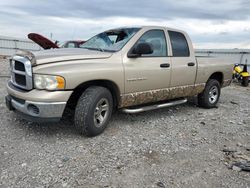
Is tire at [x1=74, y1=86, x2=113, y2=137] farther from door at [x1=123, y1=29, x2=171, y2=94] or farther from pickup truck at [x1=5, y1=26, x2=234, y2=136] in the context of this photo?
door at [x1=123, y1=29, x2=171, y2=94]

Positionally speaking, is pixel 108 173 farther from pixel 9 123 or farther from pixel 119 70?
pixel 9 123

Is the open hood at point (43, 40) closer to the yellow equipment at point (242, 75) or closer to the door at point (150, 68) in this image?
the door at point (150, 68)

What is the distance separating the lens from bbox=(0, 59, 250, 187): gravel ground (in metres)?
2.67

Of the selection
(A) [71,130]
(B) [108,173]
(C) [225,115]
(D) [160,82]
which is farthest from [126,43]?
(C) [225,115]

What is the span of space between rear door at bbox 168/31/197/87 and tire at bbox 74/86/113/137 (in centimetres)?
170

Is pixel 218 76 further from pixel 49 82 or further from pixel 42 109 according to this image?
pixel 42 109

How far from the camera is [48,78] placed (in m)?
3.18

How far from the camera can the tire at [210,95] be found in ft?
19.3

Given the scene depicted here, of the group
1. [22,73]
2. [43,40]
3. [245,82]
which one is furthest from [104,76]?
[245,82]

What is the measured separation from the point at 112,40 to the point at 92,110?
1.63 metres

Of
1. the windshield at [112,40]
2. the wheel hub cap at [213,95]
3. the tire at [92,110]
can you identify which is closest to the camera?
the tire at [92,110]

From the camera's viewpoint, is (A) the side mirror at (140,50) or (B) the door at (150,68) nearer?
(A) the side mirror at (140,50)

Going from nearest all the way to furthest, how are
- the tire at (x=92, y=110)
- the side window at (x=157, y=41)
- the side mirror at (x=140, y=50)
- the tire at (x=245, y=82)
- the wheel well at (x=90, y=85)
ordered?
1. the tire at (x=92, y=110)
2. the wheel well at (x=90, y=85)
3. the side mirror at (x=140, y=50)
4. the side window at (x=157, y=41)
5. the tire at (x=245, y=82)

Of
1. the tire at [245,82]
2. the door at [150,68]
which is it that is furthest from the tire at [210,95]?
the tire at [245,82]
